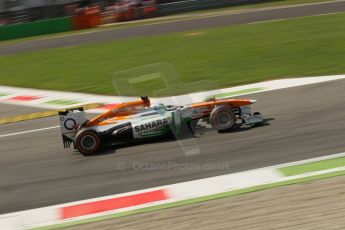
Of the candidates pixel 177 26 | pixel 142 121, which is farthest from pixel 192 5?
pixel 142 121

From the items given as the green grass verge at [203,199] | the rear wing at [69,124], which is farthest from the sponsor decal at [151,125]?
the green grass verge at [203,199]

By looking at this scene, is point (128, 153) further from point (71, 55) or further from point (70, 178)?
point (71, 55)

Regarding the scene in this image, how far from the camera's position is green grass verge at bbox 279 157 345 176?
283 inches

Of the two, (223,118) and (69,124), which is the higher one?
(69,124)


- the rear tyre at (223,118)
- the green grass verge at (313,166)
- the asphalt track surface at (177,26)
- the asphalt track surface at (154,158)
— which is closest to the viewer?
the green grass verge at (313,166)

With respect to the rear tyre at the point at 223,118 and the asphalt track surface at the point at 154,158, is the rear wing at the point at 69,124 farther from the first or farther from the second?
the rear tyre at the point at 223,118

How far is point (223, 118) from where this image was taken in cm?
905

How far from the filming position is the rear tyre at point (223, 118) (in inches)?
352

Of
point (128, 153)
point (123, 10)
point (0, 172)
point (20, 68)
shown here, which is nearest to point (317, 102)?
point (128, 153)

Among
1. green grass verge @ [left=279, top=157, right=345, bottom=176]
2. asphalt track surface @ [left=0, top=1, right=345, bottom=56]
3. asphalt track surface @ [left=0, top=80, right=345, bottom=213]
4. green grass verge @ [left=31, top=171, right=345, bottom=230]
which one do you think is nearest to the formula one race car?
asphalt track surface @ [left=0, top=80, right=345, bottom=213]

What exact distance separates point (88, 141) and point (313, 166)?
11.1 ft

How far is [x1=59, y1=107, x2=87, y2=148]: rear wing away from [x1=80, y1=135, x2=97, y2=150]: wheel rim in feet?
0.79

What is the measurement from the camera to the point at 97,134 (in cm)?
889

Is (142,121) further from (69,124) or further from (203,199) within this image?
(203,199)
